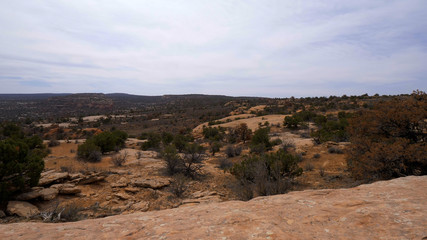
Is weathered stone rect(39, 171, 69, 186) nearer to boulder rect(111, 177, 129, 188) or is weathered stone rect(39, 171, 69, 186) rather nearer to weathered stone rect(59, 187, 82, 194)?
weathered stone rect(59, 187, 82, 194)

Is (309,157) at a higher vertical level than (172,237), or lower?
lower

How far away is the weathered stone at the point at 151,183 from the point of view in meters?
7.21

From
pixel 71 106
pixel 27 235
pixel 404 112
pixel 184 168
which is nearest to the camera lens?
pixel 27 235

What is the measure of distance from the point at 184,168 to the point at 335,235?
7.54 metres

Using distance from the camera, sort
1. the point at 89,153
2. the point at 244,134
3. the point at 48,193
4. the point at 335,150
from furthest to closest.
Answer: the point at 244,134 → the point at 89,153 → the point at 335,150 → the point at 48,193

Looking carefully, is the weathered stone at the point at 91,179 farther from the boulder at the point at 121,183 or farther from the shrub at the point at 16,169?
the shrub at the point at 16,169

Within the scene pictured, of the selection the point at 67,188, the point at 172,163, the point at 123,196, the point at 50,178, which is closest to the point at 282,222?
→ the point at 123,196

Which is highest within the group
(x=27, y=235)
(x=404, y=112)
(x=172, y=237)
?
(x=404, y=112)

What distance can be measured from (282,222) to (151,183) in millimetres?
5850

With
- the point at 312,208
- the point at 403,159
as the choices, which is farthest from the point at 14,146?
the point at 403,159

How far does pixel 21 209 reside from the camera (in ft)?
16.9

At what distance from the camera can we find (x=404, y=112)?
5.93 meters

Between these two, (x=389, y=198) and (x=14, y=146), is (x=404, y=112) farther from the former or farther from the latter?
(x=14, y=146)

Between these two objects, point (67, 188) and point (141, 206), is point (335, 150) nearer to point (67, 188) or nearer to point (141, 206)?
point (141, 206)
